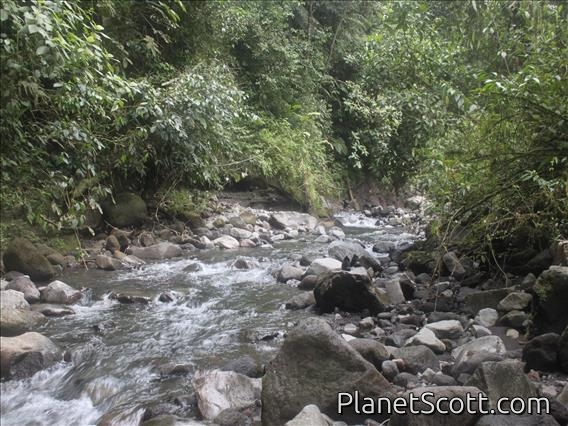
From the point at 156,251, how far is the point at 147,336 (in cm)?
353

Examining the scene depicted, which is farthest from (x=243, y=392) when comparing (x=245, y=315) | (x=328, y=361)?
(x=245, y=315)

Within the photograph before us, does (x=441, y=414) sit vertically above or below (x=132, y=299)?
below

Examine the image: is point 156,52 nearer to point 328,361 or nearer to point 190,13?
point 190,13

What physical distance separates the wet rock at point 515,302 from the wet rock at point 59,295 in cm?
471

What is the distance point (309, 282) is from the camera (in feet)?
20.4

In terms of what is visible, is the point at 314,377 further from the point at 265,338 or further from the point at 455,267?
the point at 455,267

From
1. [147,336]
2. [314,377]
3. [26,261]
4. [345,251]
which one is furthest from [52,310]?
[345,251]

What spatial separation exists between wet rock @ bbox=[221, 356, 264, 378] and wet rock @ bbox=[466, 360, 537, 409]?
1682mm

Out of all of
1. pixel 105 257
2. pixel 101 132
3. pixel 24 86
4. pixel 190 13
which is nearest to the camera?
pixel 24 86

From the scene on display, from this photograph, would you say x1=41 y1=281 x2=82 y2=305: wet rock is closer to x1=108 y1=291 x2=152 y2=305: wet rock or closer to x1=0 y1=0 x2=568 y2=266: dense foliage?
x1=108 y1=291 x2=152 y2=305: wet rock

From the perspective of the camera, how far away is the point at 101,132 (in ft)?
18.6

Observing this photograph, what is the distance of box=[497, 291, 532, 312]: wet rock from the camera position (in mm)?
4293

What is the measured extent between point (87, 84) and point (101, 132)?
1867 mm

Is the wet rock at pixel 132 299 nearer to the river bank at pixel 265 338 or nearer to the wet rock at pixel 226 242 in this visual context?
the river bank at pixel 265 338
